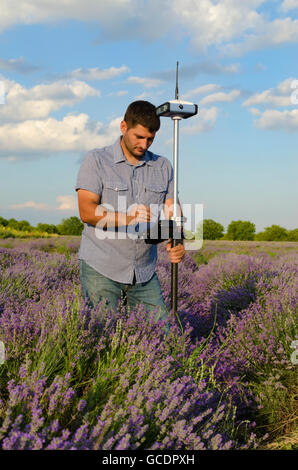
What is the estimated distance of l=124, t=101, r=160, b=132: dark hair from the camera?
3.61m

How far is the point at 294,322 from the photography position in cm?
411

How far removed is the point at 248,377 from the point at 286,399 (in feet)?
1.48

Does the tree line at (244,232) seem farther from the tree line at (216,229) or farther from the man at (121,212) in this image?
the man at (121,212)

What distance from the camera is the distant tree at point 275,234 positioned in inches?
1538

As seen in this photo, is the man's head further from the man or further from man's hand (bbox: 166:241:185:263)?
man's hand (bbox: 166:241:185:263)

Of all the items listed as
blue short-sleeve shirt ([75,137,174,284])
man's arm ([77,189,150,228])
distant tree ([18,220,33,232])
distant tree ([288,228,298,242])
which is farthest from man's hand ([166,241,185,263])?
distant tree ([288,228,298,242])

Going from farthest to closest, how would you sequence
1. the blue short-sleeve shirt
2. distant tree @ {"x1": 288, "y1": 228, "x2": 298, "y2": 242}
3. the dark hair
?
distant tree @ {"x1": 288, "y1": 228, "x2": 298, "y2": 242} < the blue short-sleeve shirt < the dark hair

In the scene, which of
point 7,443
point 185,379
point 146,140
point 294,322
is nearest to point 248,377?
point 294,322

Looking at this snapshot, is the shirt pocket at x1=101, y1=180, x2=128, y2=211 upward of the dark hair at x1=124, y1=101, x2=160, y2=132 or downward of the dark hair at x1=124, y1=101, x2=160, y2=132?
downward

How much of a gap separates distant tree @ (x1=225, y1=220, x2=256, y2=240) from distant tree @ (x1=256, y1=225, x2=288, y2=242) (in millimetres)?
2269

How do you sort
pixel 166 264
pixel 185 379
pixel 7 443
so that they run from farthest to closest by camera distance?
1. pixel 166 264
2. pixel 185 379
3. pixel 7 443

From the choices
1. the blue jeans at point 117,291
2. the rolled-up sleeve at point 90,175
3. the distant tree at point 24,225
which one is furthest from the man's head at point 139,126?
the distant tree at point 24,225

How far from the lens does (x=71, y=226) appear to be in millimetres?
29422
